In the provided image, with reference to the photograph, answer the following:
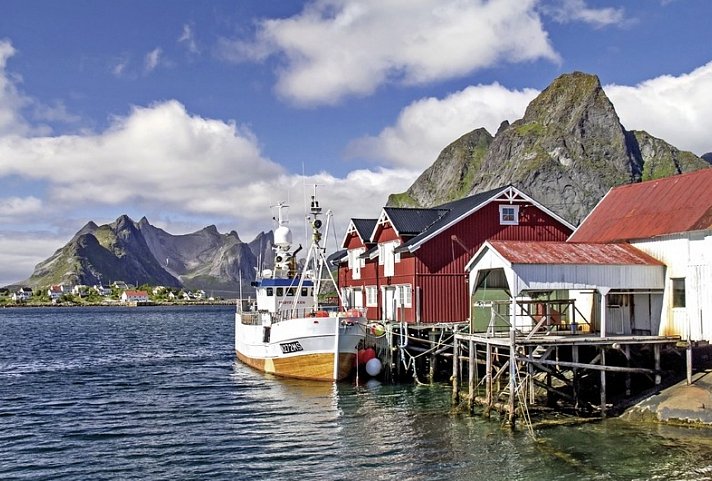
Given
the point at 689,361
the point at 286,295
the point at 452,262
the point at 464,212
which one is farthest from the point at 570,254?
the point at 286,295

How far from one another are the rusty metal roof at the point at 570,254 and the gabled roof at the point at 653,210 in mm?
1402

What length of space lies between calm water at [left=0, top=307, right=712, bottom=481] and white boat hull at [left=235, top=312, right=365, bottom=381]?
3.44ft

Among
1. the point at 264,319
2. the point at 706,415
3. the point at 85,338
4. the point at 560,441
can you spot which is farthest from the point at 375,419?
the point at 85,338

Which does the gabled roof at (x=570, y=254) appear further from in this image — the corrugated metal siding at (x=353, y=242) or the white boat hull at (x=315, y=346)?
the corrugated metal siding at (x=353, y=242)

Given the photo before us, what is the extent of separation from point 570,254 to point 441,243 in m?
12.2

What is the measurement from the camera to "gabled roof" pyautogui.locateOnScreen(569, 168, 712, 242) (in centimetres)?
2934

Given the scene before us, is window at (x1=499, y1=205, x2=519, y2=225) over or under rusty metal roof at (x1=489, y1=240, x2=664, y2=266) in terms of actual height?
over

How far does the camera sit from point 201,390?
122 ft

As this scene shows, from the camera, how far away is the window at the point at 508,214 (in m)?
41.4

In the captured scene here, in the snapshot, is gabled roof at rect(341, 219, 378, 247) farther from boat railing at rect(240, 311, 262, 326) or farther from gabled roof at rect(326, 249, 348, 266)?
boat railing at rect(240, 311, 262, 326)

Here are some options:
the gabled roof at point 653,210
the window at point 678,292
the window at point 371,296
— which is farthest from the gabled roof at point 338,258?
the window at point 678,292

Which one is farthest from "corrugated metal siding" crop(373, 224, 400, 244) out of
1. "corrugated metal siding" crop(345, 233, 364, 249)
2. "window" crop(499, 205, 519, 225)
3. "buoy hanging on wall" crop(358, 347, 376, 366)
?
"buoy hanging on wall" crop(358, 347, 376, 366)

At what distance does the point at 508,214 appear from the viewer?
41.6 meters

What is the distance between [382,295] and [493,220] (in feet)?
28.4
